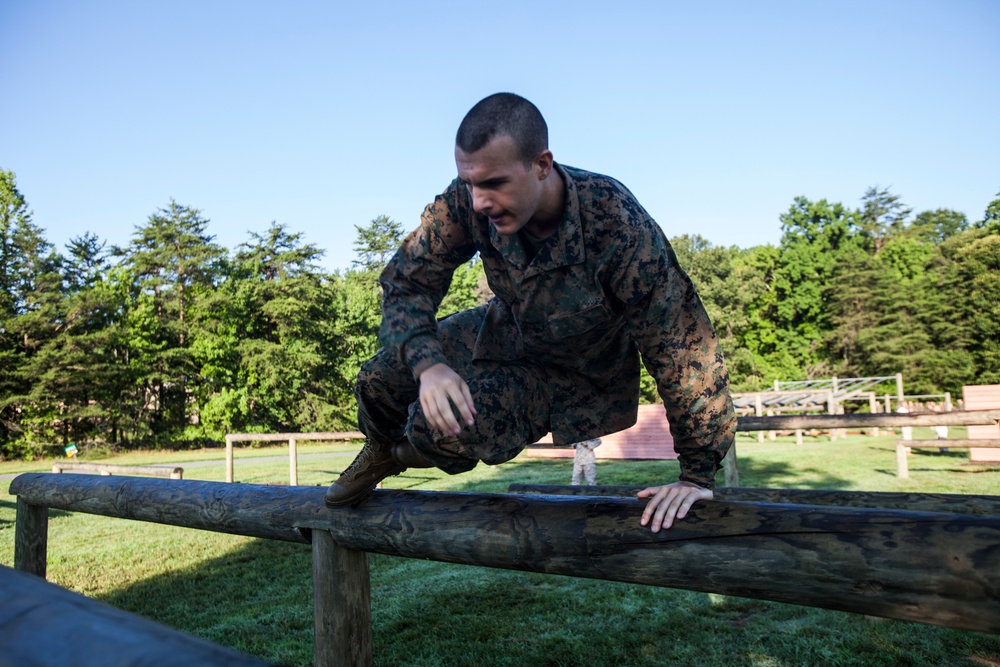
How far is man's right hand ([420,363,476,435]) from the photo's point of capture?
2.23 meters

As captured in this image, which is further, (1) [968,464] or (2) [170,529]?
(1) [968,464]

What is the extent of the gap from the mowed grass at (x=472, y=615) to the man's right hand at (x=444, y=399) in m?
2.66

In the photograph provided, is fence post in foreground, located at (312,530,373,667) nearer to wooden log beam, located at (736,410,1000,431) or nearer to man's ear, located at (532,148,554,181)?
man's ear, located at (532,148,554,181)

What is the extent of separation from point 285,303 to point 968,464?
92.8 feet

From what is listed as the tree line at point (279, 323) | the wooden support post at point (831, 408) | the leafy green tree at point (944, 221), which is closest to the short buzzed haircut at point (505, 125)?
the wooden support post at point (831, 408)

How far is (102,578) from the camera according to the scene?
676 centimetres

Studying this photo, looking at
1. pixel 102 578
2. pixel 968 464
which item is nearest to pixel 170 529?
pixel 102 578

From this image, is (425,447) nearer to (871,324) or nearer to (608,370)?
(608,370)

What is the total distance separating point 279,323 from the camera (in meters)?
35.5

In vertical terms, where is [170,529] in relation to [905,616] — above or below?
below

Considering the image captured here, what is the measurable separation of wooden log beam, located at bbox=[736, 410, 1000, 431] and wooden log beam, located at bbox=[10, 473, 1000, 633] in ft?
21.1

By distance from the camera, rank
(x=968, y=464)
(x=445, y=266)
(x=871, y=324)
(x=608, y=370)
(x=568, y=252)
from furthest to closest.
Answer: (x=871, y=324), (x=968, y=464), (x=608, y=370), (x=445, y=266), (x=568, y=252)

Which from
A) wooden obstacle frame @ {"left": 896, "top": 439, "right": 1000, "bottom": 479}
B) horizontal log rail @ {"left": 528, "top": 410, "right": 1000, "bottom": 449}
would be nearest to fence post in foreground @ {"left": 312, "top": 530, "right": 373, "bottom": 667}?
horizontal log rail @ {"left": 528, "top": 410, "right": 1000, "bottom": 449}

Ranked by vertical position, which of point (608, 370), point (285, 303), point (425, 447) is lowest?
point (425, 447)
